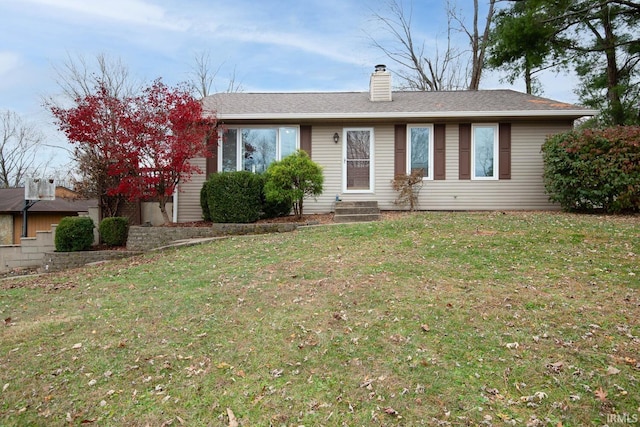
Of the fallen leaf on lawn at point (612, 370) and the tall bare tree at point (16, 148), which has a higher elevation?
the tall bare tree at point (16, 148)

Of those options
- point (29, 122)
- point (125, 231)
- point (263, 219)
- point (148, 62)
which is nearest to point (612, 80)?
point (263, 219)

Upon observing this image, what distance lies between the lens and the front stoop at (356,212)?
373 inches

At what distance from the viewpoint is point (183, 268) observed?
20.9 ft

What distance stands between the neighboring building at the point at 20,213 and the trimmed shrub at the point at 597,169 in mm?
16150

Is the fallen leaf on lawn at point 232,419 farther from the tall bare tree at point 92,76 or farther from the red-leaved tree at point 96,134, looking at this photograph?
the tall bare tree at point 92,76

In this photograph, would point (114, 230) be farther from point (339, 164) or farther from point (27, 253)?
point (339, 164)

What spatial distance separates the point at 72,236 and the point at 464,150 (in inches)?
397

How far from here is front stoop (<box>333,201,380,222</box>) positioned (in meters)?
9.48

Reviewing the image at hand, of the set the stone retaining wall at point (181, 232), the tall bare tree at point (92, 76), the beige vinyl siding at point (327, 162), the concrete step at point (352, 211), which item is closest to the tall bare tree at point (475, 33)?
the beige vinyl siding at point (327, 162)

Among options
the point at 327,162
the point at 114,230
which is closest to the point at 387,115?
the point at 327,162

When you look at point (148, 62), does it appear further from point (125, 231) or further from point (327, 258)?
point (327, 258)

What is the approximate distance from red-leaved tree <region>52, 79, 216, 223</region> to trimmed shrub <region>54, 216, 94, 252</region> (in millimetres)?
1078

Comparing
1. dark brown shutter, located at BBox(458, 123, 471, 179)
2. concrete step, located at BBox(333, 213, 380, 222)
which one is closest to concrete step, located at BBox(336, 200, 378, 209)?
concrete step, located at BBox(333, 213, 380, 222)

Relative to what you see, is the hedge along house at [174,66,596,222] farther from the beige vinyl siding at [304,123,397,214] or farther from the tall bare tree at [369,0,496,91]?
the tall bare tree at [369,0,496,91]
